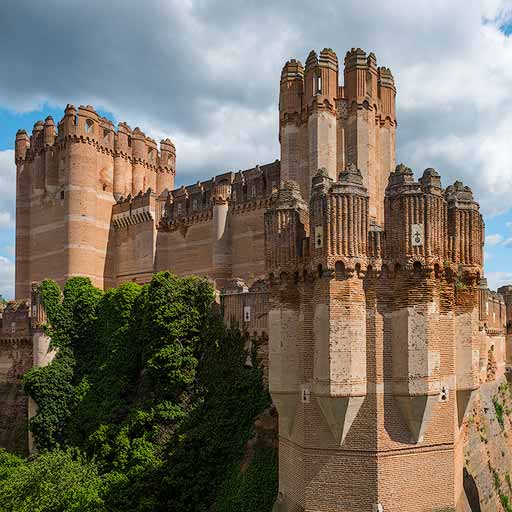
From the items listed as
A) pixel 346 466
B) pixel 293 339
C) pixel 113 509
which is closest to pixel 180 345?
pixel 113 509

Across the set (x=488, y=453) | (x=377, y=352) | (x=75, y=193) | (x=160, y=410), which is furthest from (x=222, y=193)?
(x=377, y=352)

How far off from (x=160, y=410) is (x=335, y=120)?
17577mm

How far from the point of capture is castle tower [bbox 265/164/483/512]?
1433 cm

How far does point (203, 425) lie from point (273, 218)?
12.1 metres

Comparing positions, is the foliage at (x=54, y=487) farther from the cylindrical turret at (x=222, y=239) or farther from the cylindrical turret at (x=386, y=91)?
the cylindrical turret at (x=386, y=91)

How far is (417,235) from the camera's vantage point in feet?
48.1

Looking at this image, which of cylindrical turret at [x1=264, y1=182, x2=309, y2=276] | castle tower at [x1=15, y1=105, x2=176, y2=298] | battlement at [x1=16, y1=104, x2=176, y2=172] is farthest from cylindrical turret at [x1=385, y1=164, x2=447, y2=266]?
battlement at [x1=16, y1=104, x2=176, y2=172]

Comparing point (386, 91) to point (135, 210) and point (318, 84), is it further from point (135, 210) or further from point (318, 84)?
point (135, 210)

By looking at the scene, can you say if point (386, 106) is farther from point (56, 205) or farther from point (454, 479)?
point (56, 205)

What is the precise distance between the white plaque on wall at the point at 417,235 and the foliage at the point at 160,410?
10974 millimetres

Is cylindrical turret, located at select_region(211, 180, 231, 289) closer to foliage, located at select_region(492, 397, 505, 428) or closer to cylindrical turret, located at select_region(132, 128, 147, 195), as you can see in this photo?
cylindrical turret, located at select_region(132, 128, 147, 195)

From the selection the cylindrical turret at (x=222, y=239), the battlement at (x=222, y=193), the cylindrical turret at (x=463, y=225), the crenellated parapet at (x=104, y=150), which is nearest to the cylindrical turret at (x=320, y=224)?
the cylindrical turret at (x=463, y=225)

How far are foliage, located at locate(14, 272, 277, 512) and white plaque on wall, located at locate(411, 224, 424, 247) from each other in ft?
36.0

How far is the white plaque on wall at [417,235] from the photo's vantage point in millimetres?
14648
